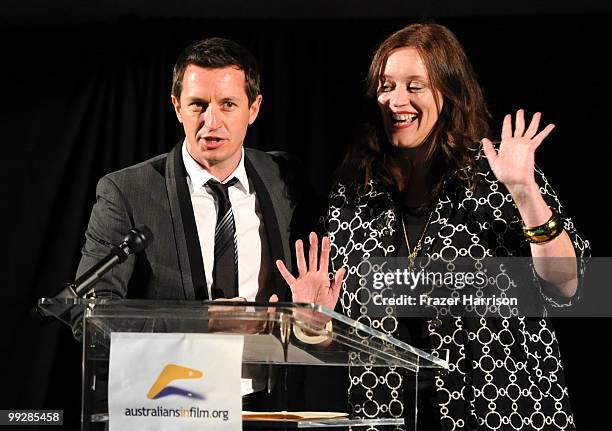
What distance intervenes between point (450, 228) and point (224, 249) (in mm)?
790

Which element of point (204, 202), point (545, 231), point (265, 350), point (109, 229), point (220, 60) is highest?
point (220, 60)

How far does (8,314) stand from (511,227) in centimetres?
218

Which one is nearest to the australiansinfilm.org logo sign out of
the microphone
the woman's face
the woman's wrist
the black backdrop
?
the microphone

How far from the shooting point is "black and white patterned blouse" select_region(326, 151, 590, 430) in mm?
2436

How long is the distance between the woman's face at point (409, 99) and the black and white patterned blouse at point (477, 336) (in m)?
0.21

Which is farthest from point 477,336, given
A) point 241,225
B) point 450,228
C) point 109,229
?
point 109,229

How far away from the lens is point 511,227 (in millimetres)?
2564

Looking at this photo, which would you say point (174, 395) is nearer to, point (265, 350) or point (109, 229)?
point (265, 350)

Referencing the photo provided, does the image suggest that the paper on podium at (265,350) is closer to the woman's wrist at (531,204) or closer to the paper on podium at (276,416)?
the paper on podium at (276,416)

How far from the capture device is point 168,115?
3590mm

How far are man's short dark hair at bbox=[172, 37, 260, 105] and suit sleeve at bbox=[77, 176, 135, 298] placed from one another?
0.46 m

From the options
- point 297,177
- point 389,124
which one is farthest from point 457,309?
point 297,177

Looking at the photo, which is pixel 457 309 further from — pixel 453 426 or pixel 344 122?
pixel 344 122

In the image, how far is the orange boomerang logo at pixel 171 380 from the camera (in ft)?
5.22
